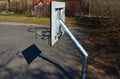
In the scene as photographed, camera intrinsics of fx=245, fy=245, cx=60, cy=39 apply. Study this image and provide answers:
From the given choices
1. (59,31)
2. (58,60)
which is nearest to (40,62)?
(58,60)

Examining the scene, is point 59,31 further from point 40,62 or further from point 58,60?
point 58,60

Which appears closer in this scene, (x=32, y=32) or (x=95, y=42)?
(x=95, y=42)

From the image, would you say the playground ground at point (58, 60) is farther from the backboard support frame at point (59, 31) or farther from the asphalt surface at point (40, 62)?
the backboard support frame at point (59, 31)

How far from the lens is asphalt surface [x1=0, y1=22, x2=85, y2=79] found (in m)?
7.75

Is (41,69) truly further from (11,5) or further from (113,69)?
(11,5)

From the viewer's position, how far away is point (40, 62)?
919 cm

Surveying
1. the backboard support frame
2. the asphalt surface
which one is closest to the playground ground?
the asphalt surface

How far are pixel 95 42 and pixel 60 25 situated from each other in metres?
7.87

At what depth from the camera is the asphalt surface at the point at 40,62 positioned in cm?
775

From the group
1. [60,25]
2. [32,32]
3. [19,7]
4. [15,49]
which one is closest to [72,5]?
[19,7]

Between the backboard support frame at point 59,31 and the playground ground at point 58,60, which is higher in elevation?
the backboard support frame at point 59,31

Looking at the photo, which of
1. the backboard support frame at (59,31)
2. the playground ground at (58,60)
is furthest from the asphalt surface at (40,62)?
the backboard support frame at (59,31)

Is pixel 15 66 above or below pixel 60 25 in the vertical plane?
below

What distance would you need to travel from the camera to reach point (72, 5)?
91.6 feet
